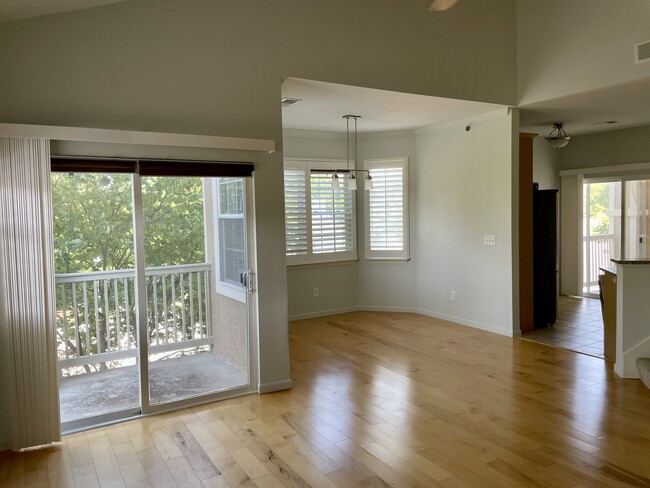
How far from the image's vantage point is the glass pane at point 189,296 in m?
3.88

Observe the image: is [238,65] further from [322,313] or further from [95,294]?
Answer: [322,313]

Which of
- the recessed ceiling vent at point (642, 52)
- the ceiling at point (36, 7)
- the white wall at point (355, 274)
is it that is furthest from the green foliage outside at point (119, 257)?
the recessed ceiling vent at point (642, 52)

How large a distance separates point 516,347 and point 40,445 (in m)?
4.48

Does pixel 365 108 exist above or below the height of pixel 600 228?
above

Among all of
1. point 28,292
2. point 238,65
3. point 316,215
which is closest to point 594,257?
point 316,215

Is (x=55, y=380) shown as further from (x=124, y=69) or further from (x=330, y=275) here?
(x=330, y=275)

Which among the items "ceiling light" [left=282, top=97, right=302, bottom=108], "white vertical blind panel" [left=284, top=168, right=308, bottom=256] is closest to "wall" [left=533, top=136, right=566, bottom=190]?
"white vertical blind panel" [left=284, top=168, right=308, bottom=256]

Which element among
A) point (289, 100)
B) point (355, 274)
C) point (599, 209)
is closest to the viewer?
point (289, 100)

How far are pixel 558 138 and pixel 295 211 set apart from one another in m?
3.53

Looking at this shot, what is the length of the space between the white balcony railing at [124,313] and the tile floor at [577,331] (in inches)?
151

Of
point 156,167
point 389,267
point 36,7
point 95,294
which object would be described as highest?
point 36,7

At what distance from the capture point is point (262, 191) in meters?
4.18

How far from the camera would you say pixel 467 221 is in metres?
6.39

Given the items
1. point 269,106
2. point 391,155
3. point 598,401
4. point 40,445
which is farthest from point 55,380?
point 391,155
